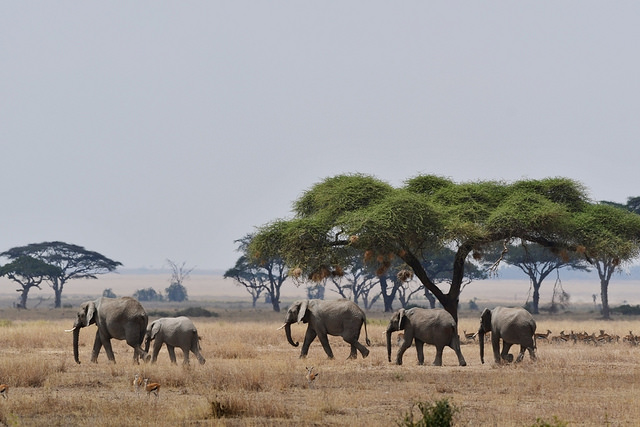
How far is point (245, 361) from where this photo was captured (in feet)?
84.3

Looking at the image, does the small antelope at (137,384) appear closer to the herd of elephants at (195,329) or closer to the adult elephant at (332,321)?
the herd of elephants at (195,329)

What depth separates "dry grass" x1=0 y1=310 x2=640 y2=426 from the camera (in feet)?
52.4

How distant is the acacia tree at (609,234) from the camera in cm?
3381

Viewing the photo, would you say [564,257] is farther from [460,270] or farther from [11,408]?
[11,408]

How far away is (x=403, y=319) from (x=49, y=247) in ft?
281

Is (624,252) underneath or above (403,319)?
above

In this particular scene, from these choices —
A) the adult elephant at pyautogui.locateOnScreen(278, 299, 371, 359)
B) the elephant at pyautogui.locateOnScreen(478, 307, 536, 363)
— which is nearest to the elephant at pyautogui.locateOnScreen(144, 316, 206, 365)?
the adult elephant at pyautogui.locateOnScreen(278, 299, 371, 359)

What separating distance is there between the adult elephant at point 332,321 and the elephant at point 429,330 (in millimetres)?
1966

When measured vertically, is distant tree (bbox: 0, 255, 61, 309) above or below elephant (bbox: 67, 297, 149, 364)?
above

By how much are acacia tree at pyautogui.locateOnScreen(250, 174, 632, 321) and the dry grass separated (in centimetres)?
505

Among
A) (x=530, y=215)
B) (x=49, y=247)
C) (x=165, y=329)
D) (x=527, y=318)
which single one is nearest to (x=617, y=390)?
(x=527, y=318)

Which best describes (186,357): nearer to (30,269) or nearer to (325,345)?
(325,345)

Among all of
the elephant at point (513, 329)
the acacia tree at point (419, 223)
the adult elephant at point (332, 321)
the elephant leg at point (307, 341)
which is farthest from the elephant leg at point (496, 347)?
the acacia tree at point (419, 223)

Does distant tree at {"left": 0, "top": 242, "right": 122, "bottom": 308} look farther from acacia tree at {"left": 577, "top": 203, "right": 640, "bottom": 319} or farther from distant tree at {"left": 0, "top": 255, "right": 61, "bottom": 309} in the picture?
acacia tree at {"left": 577, "top": 203, "right": 640, "bottom": 319}
